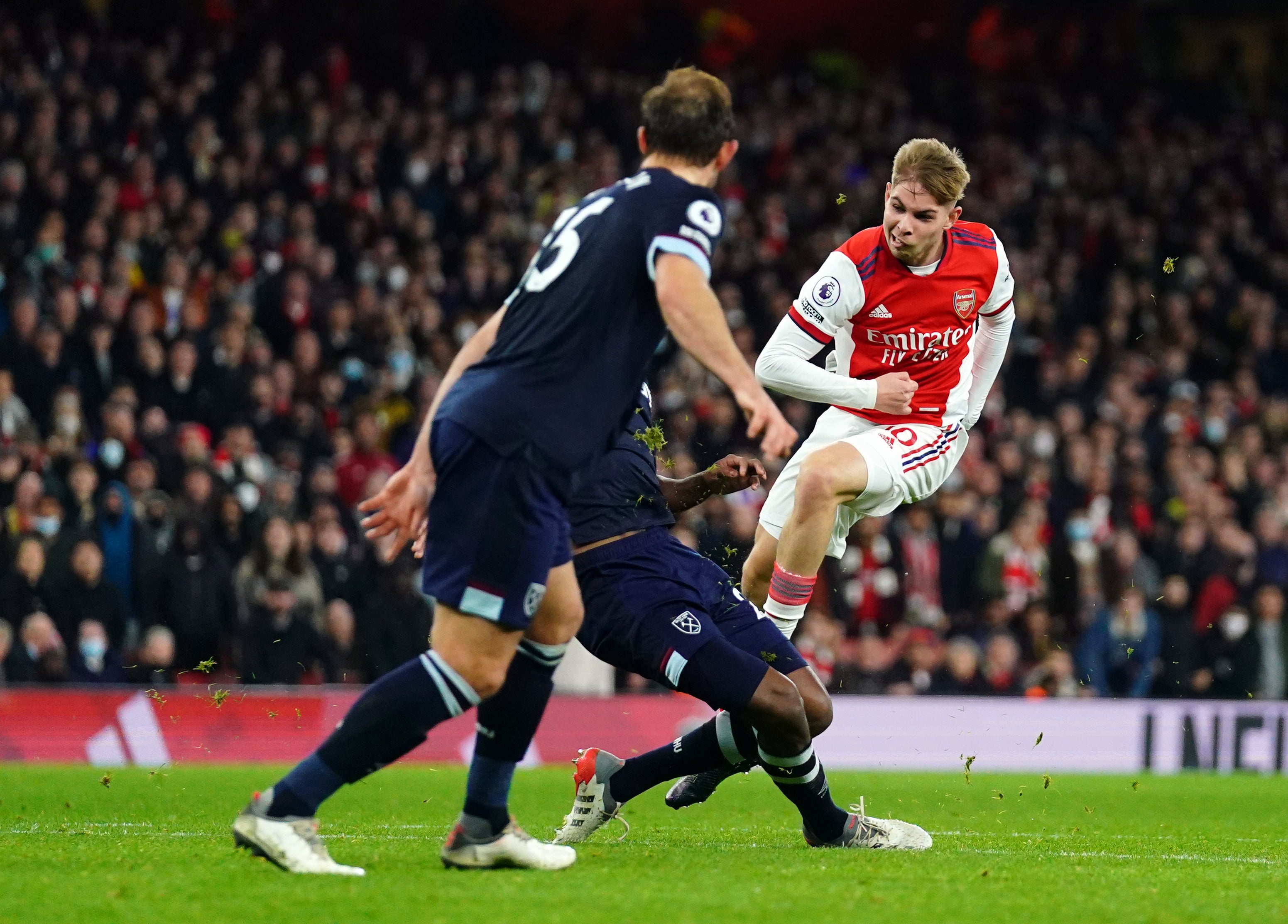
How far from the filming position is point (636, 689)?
574 inches

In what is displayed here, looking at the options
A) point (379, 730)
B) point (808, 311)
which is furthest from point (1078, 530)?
point (379, 730)

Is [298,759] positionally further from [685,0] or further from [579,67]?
[685,0]

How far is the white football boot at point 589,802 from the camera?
6789 mm

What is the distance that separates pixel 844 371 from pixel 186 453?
7.19 metres

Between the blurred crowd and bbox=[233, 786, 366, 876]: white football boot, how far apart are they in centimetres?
729

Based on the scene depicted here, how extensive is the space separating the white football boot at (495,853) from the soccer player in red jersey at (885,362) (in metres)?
2.40

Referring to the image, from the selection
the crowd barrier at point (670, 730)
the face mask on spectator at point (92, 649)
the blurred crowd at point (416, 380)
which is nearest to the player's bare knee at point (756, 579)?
the blurred crowd at point (416, 380)

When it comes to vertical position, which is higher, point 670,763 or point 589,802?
point 670,763

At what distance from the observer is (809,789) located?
6.55m

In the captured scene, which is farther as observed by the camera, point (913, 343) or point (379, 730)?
point (913, 343)

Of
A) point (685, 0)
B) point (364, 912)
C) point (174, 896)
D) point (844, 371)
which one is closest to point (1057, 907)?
point (364, 912)

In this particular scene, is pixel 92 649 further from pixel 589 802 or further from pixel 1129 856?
pixel 1129 856

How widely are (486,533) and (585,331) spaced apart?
2.32ft

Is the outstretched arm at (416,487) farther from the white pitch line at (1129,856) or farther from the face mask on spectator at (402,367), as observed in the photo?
the face mask on spectator at (402,367)
